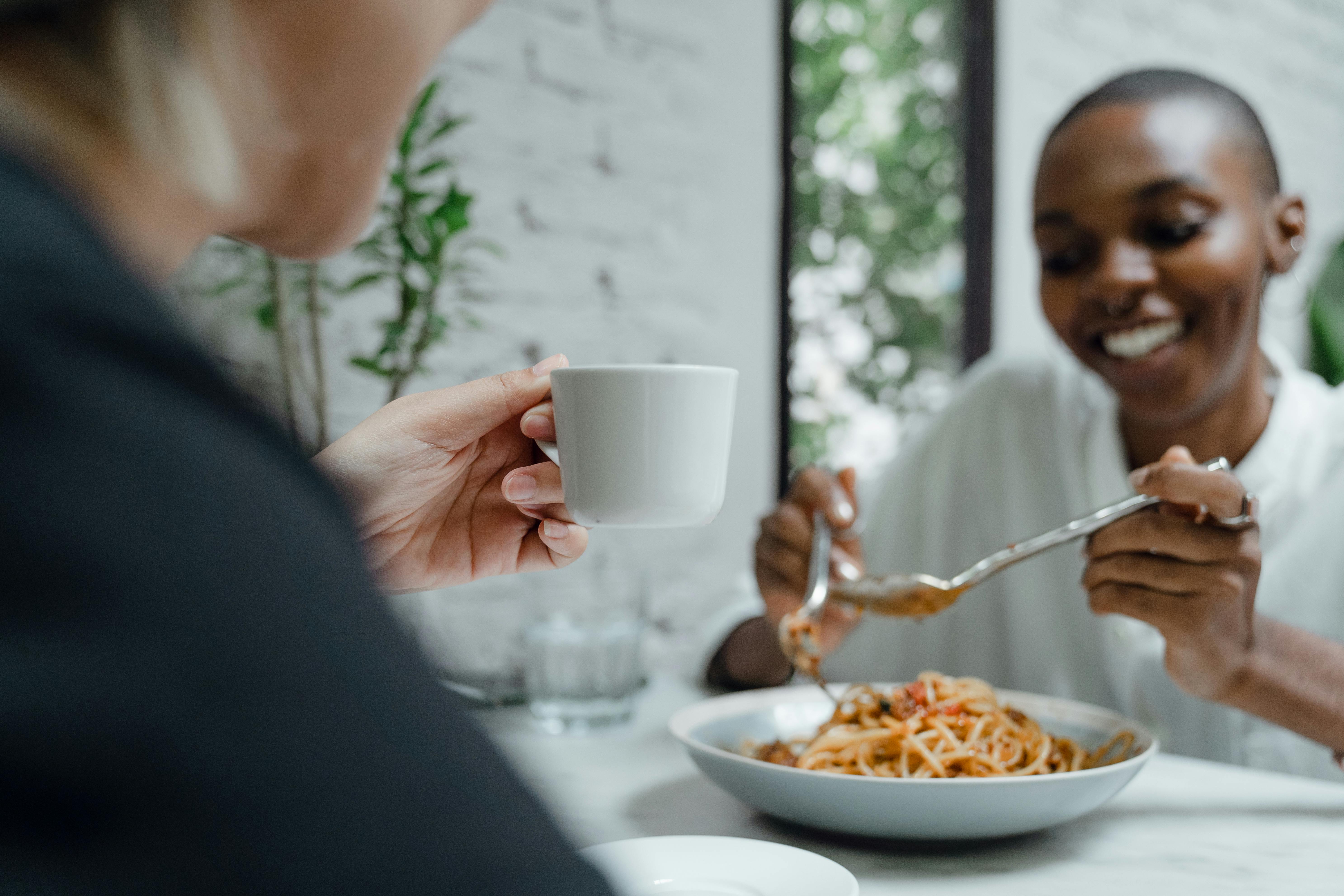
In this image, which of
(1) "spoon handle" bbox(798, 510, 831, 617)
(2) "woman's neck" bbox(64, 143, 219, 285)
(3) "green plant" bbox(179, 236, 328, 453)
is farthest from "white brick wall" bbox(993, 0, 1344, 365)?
(2) "woman's neck" bbox(64, 143, 219, 285)

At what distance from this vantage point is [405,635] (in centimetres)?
26

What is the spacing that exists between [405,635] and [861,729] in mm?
711

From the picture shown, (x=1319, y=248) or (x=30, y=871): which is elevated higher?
(x=1319, y=248)

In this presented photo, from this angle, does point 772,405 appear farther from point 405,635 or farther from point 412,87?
point 405,635

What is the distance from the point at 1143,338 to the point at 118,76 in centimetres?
130

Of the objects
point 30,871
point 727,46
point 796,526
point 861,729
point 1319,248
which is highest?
point 727,46

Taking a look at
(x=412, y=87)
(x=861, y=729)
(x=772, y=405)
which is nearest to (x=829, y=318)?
(x=772, y=405)

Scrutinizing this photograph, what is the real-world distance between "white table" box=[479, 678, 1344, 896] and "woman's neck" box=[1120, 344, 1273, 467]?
571 mm

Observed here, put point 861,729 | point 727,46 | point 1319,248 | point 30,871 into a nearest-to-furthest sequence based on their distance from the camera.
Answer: point 30,871
point 861,729
point 727,46
point 1319,248

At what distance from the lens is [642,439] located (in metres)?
0.60

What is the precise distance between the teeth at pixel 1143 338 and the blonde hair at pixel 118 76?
1255 mm

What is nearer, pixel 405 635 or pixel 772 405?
pixel 405 635

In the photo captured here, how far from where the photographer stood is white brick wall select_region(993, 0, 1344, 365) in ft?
8.38

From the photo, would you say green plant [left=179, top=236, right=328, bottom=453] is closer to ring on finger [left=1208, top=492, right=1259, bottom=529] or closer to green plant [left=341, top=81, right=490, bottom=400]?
green plant [left=341, top=81, right=490, bottom=400]
